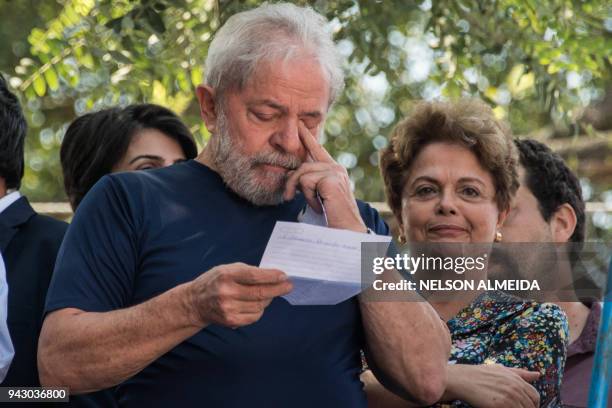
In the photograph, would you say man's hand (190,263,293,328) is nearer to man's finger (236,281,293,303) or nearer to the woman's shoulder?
man's finger (236,281,293,303)

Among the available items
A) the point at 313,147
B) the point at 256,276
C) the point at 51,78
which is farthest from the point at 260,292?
the point at 51,78

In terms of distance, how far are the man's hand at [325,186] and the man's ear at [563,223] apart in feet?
5.37

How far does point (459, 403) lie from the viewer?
138 inches

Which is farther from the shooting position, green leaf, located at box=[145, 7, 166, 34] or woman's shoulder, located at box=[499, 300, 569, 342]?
green leaf, located at box=[145, 7, 166, 34]

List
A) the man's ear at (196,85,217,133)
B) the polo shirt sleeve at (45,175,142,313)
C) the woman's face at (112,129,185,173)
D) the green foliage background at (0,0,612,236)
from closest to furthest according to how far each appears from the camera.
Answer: the polo shirt sleeve at (45,175,142,313) → the man's ear at (196,85,217,133) → the woman's face at (112,129,185,173) → the green foliage background at (0,0,612,236)

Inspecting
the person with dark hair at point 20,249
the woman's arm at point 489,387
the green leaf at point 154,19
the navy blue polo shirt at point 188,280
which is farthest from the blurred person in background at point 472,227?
the green leaf at point 154,19

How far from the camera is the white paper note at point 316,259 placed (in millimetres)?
2674

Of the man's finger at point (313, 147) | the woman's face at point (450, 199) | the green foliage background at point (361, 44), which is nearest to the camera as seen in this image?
the man's finger at point (313, 147)

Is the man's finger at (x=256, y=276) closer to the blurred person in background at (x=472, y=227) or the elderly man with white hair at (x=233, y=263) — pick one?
the elderly man with white hair at (x=233, y=263)

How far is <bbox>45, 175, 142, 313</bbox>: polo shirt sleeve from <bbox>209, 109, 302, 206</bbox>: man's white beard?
0.93 feet

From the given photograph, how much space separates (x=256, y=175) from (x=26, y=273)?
807 millimetres

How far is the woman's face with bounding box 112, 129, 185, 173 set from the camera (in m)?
4.38

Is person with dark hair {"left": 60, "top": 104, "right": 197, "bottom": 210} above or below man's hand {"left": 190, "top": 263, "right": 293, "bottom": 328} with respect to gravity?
below

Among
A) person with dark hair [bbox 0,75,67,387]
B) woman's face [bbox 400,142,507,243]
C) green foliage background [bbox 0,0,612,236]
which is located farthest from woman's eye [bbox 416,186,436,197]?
green foliage background [bbox 0,0,612,236]
